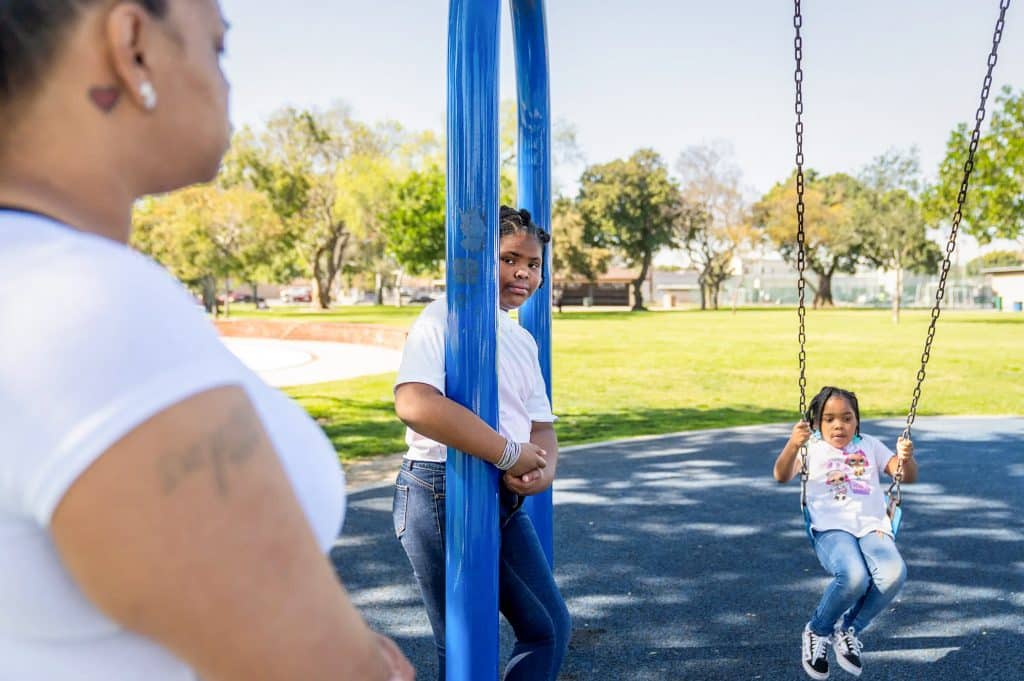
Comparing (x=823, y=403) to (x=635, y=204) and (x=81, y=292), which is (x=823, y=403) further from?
(x=635, y=204)

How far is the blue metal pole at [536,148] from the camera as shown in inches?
130

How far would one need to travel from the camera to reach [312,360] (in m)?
20.2

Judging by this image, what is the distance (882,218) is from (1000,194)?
20.2 meters

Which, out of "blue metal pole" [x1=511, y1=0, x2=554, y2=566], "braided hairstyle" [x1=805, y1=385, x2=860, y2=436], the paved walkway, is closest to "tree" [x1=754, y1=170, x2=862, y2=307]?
the paved walkway

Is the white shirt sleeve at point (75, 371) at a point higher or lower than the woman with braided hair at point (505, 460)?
higher

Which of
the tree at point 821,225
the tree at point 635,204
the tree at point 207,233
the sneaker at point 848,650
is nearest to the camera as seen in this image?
the sneaker at point 848,650

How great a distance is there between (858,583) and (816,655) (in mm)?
342

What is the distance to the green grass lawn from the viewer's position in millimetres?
11070

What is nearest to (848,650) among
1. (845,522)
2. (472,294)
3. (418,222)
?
(845,522)

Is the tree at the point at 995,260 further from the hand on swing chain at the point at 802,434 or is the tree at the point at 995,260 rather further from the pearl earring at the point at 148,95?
the pearl earring at the point at 148,95

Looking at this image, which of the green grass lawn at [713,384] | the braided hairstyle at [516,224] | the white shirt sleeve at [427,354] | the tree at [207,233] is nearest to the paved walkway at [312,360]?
the green grass lawn at [713,384]

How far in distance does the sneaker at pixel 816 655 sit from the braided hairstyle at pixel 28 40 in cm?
368

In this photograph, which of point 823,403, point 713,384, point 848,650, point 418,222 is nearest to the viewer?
point 848,650

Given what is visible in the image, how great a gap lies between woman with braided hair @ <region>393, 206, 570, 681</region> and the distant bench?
66.4 feet
